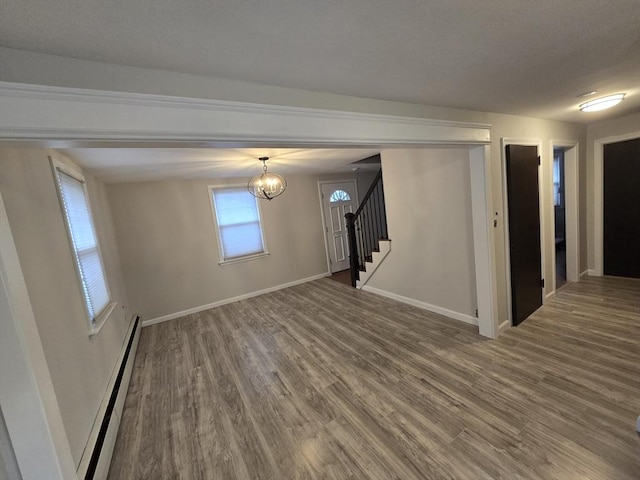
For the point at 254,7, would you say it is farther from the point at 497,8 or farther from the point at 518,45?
the point at 518,45

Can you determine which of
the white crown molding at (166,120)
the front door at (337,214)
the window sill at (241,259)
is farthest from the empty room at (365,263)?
the front door at (337,214)

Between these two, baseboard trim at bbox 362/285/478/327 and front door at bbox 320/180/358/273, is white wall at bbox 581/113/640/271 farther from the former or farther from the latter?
front door at bbox 320/180/358/273

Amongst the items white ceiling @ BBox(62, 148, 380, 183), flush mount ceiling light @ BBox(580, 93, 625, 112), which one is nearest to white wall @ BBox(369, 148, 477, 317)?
white ceiling @ BBox(62, 148, 380, 183)

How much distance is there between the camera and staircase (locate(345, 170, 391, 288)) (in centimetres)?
473

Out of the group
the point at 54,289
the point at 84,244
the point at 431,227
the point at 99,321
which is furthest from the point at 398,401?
the point at 84,244

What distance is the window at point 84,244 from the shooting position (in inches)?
87.0

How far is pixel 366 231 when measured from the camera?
198 inches

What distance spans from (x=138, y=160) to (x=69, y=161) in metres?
0.56

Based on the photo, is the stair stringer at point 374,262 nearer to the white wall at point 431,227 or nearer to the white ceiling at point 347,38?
the white wall at point 431,227

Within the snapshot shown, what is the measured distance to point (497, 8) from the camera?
3.44 feet

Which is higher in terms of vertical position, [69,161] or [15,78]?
[69,161]

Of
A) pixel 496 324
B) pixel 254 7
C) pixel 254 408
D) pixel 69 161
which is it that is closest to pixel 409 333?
pixel 496 324

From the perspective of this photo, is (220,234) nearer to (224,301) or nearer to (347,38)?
(224,301)

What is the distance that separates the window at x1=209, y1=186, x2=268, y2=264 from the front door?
1.59 m
